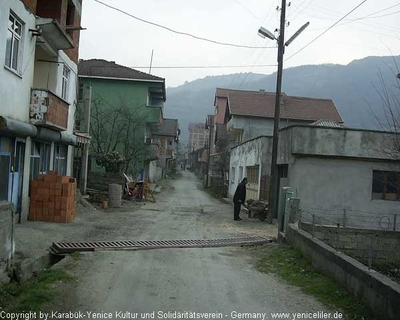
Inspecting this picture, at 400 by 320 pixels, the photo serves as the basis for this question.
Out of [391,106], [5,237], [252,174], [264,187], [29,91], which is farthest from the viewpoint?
[252,174]

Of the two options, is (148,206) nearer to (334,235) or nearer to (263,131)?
(334,235)

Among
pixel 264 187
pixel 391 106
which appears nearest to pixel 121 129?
pixel 264 187

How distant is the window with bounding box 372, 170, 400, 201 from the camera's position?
19.7 meters

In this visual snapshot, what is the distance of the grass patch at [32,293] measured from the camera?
20.2ft

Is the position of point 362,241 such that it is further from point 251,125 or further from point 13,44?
point 251,125

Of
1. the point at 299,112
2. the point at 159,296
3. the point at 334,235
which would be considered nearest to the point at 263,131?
the point at 299,112

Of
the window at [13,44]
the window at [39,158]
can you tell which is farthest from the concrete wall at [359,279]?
the window at [39,158]

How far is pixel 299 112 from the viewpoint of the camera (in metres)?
46.0

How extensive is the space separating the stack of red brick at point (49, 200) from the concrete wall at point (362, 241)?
7.42 metres

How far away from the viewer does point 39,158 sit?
1675 cm

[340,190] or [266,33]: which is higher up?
[266,33]

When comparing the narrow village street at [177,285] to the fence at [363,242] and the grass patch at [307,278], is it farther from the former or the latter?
the fence at [363,242]

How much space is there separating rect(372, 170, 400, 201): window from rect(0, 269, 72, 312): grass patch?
591 inches

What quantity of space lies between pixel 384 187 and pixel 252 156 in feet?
29.6
